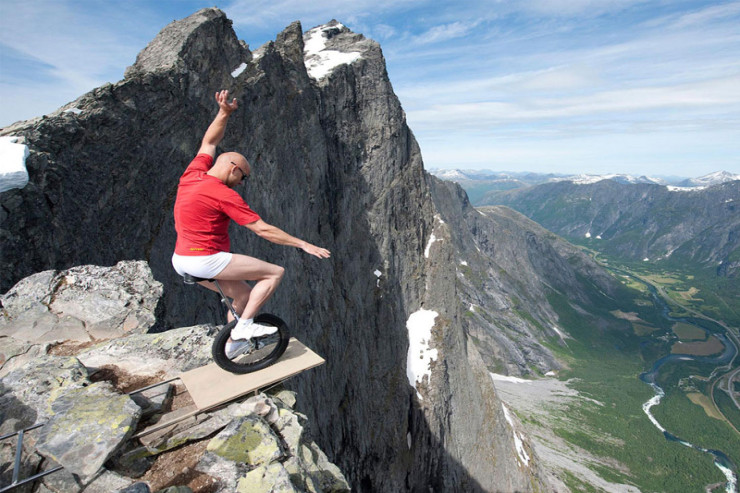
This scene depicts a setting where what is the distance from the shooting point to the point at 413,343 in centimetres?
5622

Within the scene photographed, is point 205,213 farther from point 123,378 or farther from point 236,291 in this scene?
point 123,378

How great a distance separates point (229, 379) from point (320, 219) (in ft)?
119

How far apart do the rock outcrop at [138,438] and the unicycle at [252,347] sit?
84cm

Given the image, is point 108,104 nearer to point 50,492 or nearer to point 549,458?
point 50,492

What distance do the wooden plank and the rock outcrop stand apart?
0.94ft

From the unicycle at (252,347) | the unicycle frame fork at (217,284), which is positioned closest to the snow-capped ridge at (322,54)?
the unicycle frame fork at (217,284)

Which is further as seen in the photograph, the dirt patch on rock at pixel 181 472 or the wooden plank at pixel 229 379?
the wooden plank at pixel 229 379

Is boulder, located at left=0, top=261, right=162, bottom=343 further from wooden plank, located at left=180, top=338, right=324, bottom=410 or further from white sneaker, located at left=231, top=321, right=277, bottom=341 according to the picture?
white sneaker, located at left=231, top=321, right=277, bottom=341

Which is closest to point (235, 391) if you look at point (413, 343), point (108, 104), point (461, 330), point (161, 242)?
point (161, 242)

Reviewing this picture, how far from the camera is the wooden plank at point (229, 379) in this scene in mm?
7988

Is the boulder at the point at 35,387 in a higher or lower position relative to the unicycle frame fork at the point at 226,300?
lower

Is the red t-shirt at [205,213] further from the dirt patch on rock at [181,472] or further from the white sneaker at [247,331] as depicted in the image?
the dirt patch on rock at [181,472]

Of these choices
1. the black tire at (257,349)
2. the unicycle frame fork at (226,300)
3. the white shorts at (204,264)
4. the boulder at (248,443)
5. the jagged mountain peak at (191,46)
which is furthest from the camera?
the jagged mountain peak at (191,46)

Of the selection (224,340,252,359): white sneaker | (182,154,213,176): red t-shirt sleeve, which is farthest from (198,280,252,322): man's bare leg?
(182,154,213,176): red t-shirt sleeve
